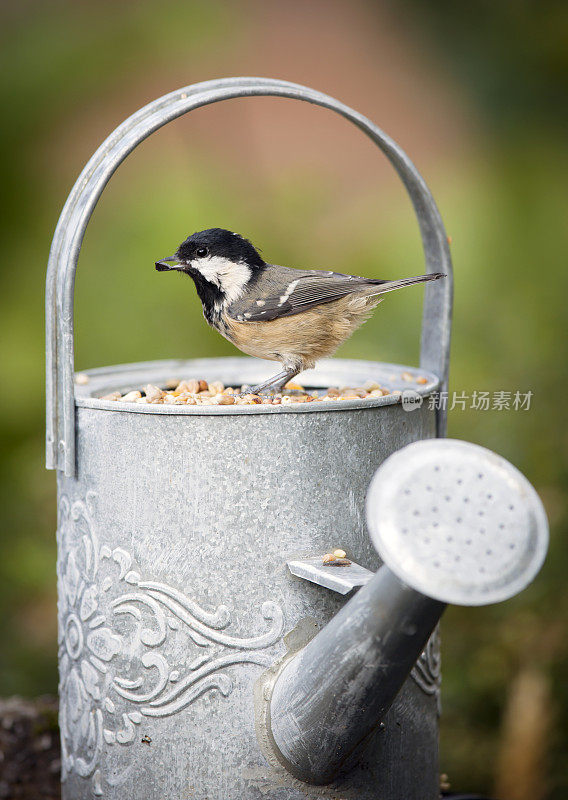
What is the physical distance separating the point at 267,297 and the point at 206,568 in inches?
19.5

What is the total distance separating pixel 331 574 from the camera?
1187mm

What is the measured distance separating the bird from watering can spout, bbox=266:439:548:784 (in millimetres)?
498

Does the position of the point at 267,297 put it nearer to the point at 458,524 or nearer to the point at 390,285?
the point at 390,285

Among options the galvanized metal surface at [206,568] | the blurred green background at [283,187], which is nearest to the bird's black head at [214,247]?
the galvanized metal surface at [206,568]

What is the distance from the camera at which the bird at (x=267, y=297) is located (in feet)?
4.84

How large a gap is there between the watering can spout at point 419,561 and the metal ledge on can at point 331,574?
20mm

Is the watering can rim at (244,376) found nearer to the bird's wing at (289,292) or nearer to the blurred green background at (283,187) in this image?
the bird's wing at (289,292)

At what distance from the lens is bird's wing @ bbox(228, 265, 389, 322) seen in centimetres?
148

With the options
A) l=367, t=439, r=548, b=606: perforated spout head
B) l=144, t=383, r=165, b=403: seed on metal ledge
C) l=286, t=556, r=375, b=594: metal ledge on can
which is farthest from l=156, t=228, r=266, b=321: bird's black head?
l=367, t=439, r=548, b=606: perforated spout head

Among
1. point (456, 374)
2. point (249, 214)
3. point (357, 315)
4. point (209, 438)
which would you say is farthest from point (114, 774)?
point (249, 214)

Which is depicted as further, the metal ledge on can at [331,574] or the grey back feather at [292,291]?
the grey back feather at [292,291]

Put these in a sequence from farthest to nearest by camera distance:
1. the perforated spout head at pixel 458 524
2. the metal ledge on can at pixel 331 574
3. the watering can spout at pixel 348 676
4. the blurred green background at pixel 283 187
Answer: the blurred green background at pixel 283 187, the metal ledge on can at pixel 331 574, the watering can spout at pixel 348 676, the perforated spout head at pixel 458 524

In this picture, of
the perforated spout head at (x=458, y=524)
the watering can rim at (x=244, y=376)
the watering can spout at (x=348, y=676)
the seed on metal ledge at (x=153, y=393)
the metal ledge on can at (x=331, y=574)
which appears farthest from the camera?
the seed on metal ledge at (x=153, y=393)

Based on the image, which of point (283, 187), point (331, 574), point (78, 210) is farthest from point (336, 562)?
point (283, 187)
